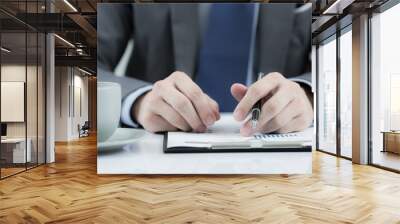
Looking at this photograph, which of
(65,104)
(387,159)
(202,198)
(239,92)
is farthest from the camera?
(65,104)

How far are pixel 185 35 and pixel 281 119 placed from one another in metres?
2.04

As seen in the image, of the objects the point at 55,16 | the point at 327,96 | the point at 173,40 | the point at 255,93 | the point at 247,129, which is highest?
the point at 55,16

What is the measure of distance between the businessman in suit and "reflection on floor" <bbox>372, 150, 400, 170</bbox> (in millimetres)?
2060

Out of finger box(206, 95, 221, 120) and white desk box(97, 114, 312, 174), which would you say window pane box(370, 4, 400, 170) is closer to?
white desk box(97, 114, 312, 174)

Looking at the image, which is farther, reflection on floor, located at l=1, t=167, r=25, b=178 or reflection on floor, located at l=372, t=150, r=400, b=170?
reflection on floor, located at l=372, t=150, r=400, b=170

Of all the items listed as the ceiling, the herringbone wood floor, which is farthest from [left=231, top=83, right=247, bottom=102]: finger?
the ceiling

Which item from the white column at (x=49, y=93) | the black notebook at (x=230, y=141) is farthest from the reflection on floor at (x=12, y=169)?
the black notebook at (x=230, y=141)

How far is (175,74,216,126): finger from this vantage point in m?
5.96

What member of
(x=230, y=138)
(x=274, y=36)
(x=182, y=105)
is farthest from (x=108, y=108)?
(x=274, y=36)

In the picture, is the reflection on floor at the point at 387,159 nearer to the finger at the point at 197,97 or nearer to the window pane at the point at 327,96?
the window pane at the point at 327,96

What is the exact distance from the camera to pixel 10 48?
6.24 metres

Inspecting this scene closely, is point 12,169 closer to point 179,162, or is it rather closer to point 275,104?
point 179,162

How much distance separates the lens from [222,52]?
6.04 metres

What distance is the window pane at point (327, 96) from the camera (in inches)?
373
